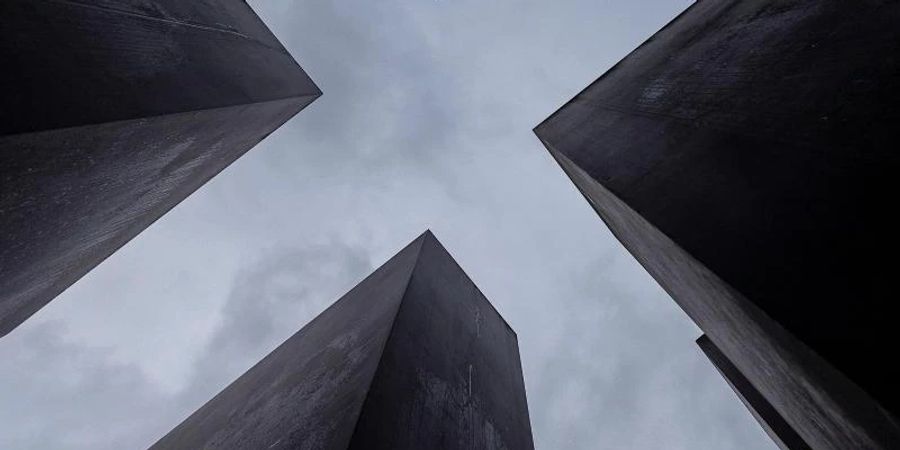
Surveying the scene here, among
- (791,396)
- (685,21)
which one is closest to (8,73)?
(791,396)

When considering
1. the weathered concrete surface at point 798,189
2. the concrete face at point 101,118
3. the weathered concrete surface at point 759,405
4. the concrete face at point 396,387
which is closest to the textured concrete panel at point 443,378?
the concrete face at point 396,387

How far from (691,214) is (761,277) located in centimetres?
80

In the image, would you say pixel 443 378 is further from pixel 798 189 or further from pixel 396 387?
pixel 798 189

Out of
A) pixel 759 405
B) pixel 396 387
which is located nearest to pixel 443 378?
pixel 396 387

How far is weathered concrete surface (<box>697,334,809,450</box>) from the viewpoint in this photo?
6.95 m

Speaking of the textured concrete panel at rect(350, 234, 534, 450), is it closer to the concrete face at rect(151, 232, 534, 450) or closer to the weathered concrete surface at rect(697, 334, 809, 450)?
the concrete face at rect(151, 232, 534, 450)

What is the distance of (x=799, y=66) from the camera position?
3.14 metres

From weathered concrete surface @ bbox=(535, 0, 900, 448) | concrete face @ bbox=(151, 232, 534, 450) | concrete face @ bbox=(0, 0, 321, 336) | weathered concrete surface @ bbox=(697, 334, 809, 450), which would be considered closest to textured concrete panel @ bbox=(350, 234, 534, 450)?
concrete face @ bbox=(151, 232, 534, 450)

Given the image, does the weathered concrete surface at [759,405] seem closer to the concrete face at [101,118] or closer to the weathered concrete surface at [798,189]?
the weathered concrete surface at [798,189]

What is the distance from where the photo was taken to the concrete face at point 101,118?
304 cm

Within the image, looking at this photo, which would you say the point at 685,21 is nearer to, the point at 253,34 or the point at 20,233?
the point at 253,34

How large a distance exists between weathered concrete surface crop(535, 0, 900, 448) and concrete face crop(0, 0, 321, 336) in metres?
4.36

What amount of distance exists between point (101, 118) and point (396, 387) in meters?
3.69

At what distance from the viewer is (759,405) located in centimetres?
780
